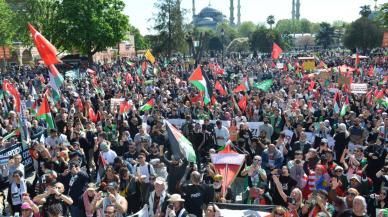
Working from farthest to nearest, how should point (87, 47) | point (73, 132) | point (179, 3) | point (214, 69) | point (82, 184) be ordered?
point (179, 3)
point (87, 47)
point (214, 69)
point (73, 132)
point (82, 184)

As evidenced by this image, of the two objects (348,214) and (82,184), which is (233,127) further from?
(348,214)

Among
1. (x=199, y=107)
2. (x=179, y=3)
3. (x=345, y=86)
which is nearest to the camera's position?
(x=199, y=107)

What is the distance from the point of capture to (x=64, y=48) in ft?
184

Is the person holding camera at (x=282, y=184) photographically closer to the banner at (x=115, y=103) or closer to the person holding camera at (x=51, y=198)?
the person holding camera at (x=51, y=198)

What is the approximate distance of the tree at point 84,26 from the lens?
177 ft

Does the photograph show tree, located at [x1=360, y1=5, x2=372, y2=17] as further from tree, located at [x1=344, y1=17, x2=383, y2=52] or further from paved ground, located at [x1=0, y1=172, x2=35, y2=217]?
paved ground, located at [x1=0, y1=172, x2=35, y2=217]

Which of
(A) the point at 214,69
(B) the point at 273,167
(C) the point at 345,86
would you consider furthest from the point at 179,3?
(B) the point at 273,167

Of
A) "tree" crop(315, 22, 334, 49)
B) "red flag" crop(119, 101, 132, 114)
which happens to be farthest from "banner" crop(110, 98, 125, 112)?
"tree" crop(315, 22, 334, 49)

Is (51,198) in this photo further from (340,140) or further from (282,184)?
(340,140)

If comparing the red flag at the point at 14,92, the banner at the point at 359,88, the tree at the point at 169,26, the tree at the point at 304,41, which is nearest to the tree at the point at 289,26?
the tree at the point at 304,41

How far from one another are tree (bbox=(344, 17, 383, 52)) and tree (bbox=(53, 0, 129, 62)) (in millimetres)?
35891

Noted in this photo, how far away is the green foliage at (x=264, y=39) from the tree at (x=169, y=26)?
30.4 metres

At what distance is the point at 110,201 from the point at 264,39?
90.8m

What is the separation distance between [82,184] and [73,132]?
4.48 m
